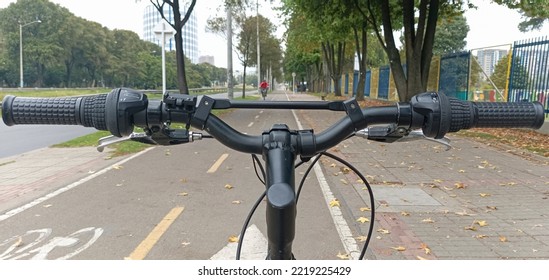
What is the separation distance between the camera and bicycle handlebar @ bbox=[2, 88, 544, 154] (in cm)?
145

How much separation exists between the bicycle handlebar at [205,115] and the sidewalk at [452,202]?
3035 mm

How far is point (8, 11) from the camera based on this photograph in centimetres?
6462

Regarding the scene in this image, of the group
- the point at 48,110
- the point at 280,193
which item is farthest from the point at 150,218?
the point at 280,193

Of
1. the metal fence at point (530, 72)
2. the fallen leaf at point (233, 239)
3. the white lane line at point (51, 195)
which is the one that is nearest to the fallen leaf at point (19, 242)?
the white lane line at point (51, 195)

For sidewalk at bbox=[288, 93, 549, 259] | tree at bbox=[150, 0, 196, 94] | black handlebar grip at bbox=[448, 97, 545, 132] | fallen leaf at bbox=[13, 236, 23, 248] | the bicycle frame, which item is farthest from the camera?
tree at bbox=[150, 0, 196, 94]

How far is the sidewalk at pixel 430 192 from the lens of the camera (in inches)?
181

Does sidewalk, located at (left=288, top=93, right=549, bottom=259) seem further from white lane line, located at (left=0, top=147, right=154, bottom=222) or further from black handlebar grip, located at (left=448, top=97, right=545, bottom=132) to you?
white lane line, located at (left=0, top=147, right=154, bottom=222)

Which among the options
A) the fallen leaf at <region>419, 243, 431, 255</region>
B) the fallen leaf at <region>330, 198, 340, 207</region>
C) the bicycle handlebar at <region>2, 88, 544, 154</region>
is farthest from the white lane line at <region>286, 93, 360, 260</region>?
the bicycle handlebar at <region>2, 88, 544, 154</region>

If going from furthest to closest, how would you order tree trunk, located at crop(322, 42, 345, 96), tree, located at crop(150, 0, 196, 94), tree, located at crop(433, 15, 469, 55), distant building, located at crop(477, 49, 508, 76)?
1. tree, located at crop(433, 15, 469, 55)
2. tree trunk, located at crop(322, 42, 345, 96)
3. tree, located at crop(150, 0, 196, 94)
4. distant building, located at crop(477, 49, 508, 76)

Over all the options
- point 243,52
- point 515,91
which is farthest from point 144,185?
point 243,52

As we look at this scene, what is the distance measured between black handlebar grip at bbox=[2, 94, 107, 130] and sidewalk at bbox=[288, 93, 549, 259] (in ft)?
11.3

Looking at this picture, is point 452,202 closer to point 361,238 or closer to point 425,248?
point 425,248

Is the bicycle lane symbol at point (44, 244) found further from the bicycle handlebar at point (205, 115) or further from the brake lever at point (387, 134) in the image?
the brake lever at point (387, 134)
